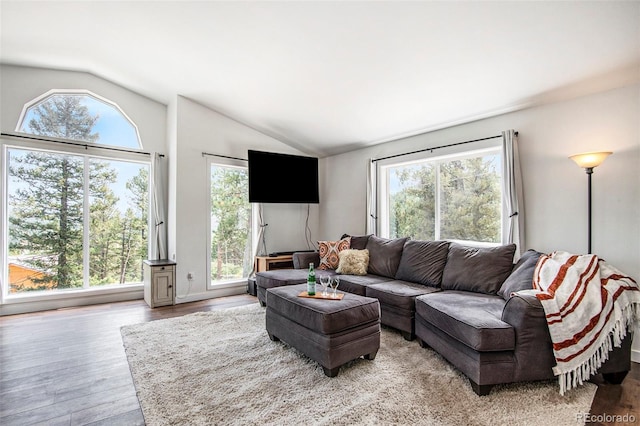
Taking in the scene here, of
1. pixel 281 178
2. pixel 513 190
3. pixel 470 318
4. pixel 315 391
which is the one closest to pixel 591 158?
pixel 513 190

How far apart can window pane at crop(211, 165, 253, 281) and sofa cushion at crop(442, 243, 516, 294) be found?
3.24m

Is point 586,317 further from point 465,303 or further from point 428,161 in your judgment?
point 428,161

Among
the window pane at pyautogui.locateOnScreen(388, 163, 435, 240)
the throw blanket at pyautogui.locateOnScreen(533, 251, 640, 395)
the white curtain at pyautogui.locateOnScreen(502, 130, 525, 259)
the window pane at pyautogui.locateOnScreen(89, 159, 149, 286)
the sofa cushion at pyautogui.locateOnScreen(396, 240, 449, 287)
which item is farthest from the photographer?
→ the window pane at pyautogui.locateOnScreen(89, 159, 149, 286)

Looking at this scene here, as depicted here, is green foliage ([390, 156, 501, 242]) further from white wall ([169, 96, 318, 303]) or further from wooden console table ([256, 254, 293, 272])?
white wall ([169, 96, 318, 303])

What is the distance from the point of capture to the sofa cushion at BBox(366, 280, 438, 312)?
116 inches

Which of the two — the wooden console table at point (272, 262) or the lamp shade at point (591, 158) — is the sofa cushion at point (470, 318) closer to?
the lamp shade at point (591, 158)

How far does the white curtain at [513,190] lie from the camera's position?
3227mm

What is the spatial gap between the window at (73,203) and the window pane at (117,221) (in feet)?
0.04

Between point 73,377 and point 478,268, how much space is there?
140 inches

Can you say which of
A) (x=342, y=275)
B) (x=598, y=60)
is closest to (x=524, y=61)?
(x=598, y=60)

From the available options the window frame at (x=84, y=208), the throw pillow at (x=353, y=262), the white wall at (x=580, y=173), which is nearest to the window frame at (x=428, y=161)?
the white wall at (x=580, y=173)

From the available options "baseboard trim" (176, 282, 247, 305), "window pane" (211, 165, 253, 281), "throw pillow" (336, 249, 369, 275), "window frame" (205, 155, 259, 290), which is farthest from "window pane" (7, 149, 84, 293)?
"throw pillow" (336, 249, 369, 275)

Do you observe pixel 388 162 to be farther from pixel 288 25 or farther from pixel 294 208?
pixel 288 25

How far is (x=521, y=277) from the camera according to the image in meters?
2.61
